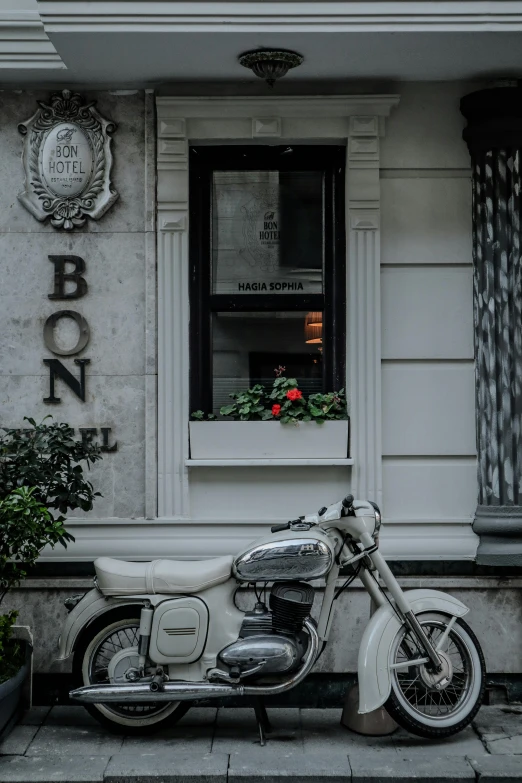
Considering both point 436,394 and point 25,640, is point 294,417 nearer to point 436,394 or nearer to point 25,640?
point 436,394

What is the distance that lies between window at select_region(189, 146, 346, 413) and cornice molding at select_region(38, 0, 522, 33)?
1213 mm

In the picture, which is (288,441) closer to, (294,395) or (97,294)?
(294,395)

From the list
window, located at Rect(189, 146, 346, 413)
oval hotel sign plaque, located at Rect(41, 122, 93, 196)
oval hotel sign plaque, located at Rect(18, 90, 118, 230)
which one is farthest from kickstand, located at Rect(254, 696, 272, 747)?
oval hotel sign plaque, located at Rect(41, 122, 93, 196)

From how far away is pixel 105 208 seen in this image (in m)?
6.78

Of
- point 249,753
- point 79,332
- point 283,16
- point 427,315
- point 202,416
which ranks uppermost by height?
point 283,16

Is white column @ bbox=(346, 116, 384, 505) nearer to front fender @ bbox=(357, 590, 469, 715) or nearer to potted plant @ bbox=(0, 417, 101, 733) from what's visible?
front fender @ bbox=(357, 590, 469, 715)

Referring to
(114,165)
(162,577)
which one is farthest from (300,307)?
(162,577)

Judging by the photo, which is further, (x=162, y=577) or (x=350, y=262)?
(x=350, y=262)

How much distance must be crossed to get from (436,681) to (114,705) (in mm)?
1869

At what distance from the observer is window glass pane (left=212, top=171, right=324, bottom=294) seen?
6.99m

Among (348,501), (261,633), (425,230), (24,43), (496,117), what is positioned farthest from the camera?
(425,230)

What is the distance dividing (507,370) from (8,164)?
363 centimetres

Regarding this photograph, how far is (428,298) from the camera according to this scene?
682 cm

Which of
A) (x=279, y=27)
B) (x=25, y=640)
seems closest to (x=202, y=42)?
(x=279, y=27)
